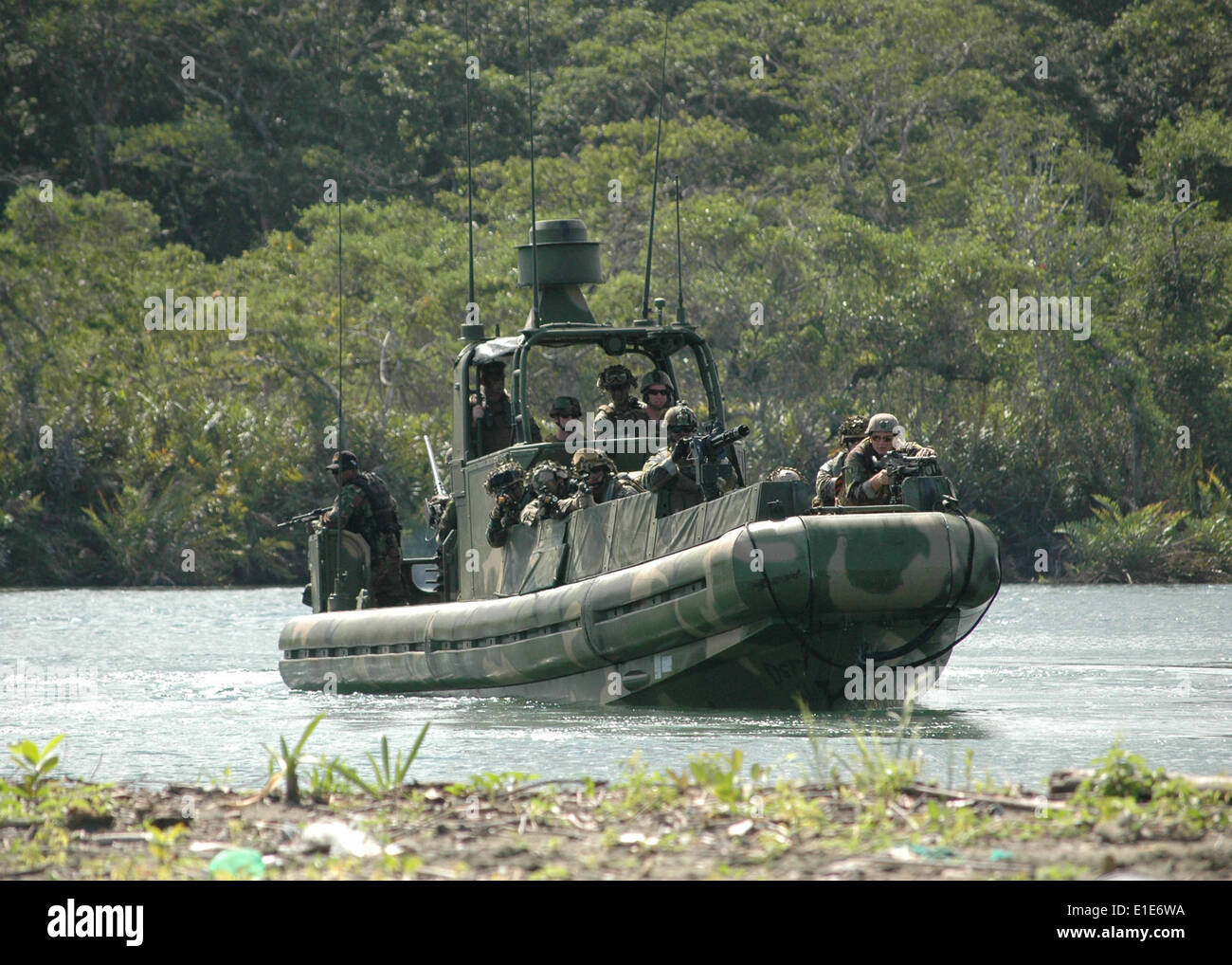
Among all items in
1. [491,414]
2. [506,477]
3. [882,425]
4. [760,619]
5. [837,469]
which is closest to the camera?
[760,619]

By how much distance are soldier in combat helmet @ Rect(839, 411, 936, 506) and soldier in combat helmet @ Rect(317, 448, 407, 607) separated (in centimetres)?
499

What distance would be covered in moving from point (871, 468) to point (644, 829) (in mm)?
5761

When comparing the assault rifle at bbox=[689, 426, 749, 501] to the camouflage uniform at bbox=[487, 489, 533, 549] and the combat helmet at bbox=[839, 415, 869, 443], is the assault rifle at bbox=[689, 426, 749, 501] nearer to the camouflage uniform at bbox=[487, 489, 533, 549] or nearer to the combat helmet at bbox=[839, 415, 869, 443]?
the combat helmet at bbox=[839, 415, 869, 443]

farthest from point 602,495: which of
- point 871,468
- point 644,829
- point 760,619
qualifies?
point 644,829

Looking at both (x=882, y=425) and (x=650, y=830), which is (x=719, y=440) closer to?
(x=882, y=425)

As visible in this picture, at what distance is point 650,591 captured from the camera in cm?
1180

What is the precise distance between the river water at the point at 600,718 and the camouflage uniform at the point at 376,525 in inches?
45.6

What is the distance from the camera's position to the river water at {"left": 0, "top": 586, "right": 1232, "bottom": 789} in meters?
9.83

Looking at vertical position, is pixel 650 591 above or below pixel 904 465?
below

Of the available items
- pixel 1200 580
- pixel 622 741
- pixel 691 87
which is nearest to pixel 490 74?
pixel 691 87

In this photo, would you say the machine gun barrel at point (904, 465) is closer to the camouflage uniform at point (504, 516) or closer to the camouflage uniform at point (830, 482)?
the camouflage uniform at point (830, 482)
